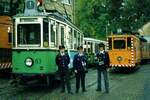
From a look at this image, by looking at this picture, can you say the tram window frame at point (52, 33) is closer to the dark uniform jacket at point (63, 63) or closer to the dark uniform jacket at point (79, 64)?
the dark uniform jacket at point (63, 63)

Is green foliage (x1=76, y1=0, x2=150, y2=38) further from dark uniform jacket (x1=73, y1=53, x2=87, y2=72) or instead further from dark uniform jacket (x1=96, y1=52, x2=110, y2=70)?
dark uniform jacket (x1=73, y1=53, x2=87, y2=72)

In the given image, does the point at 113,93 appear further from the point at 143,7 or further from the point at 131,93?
the point at 143,7

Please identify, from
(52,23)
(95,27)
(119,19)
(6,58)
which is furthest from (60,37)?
(95,27)

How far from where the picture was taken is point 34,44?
67.6ft

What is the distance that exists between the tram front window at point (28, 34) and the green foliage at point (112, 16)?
50815 mm

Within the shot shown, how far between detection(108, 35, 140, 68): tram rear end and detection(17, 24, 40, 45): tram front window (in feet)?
49.4

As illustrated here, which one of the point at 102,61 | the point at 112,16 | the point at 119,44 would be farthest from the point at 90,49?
the point at 112,16

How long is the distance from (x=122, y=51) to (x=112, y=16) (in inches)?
1619

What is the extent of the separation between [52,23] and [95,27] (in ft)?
202

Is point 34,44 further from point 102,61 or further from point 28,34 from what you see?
point 102,61

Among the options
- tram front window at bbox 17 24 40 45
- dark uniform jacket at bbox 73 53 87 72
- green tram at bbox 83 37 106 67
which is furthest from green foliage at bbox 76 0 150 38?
dark uniform jacket at bbox 73 53 87 72

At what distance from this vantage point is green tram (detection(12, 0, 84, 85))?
20.4 metres

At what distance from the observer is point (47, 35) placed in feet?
68.1

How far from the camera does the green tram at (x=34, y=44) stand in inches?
804
